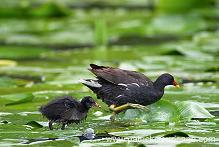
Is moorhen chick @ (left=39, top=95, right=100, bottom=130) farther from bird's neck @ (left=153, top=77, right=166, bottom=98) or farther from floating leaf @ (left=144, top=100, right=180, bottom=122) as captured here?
bird's neck @ (left=153, top=77, right=166, bottom=98)

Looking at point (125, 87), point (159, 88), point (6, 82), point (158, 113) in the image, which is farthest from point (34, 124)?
point (6, 82)

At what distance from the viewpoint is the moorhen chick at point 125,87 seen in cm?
501

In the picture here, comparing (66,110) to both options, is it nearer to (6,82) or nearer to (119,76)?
(119,76)

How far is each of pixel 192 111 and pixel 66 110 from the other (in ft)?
3.67

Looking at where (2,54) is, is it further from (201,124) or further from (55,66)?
(201,124)

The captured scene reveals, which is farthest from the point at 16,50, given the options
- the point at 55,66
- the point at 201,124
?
the point at 201,124

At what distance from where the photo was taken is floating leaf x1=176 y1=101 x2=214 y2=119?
15.0ft

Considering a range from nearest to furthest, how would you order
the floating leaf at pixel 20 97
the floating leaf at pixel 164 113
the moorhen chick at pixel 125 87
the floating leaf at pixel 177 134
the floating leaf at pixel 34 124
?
the floating leaf at pixel 177 134, the floating leaf at pixel 34 124, the floating leaf at pixel 164 113, the moorhen chick at pixel 125 87, the floating leaf at pixel 20 97

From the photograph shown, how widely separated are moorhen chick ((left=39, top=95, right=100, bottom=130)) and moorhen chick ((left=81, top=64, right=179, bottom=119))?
34 cm

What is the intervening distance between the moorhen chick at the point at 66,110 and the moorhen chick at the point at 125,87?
34 centimetres

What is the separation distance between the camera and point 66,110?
4.59 metres

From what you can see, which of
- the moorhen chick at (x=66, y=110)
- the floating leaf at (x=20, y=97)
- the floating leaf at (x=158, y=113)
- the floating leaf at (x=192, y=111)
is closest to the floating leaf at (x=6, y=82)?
the floating leaf at (x=20, y=97)

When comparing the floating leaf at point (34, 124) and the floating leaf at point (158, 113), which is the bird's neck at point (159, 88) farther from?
the floating leaf at point (34, 124)

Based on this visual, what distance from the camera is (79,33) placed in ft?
37.0
